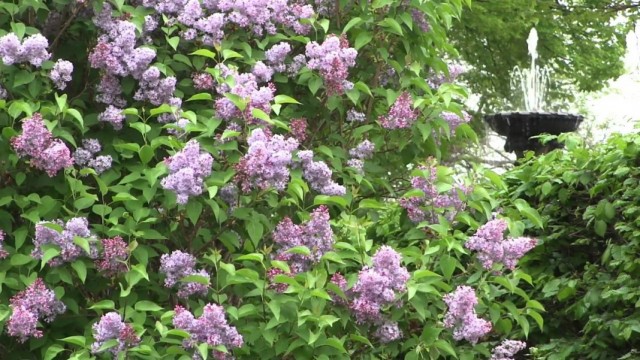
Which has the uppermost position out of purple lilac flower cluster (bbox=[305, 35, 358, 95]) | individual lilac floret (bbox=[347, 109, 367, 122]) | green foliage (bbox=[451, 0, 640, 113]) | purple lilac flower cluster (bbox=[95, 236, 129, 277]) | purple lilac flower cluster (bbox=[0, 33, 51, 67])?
purple lilac flower cluster (bbox=[305, 35, 358, 95])

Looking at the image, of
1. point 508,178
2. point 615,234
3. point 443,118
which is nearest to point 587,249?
point 615,234

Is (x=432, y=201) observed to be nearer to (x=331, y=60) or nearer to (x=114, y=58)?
(x=331, y=60)

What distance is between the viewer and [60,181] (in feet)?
11.7

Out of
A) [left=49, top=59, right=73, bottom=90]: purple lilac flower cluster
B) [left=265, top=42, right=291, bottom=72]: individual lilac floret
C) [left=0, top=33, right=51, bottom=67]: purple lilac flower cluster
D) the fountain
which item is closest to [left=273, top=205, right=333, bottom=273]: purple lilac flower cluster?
[left=265, top=42, right=291, bottom=72]: individual lilac floret

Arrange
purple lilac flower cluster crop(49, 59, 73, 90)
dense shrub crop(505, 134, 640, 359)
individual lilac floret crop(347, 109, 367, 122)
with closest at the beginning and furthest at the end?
purple lilac flower cluster crop(49, 59, 73, 90) < individual lilac floret crop(347, 109, 367, 122) < dense shrub crop(505, 134, 640, 359)

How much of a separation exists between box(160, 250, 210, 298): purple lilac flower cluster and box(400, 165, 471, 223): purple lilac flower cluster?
925mm

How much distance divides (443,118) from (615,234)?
1.66 m

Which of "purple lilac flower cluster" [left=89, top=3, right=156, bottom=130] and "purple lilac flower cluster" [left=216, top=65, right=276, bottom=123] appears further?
"purple lilac flower cluster" [left=89, top=3, right=156, bottom=130]

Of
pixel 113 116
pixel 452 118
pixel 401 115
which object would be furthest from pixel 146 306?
pixel 452 118

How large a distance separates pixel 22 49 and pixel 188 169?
2.49 ft

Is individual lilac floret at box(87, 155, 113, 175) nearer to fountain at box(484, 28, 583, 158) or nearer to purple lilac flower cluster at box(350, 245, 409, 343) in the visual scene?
purple lilac flower cluster at box(350, 245, 409, 343)

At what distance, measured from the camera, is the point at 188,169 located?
3.18 metres

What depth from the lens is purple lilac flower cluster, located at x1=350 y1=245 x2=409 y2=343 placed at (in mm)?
3396

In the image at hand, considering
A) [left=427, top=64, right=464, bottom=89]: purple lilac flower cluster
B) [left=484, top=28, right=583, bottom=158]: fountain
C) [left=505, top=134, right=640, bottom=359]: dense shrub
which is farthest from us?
[left=484, top=28, right=583, bottom=158]: fountain
